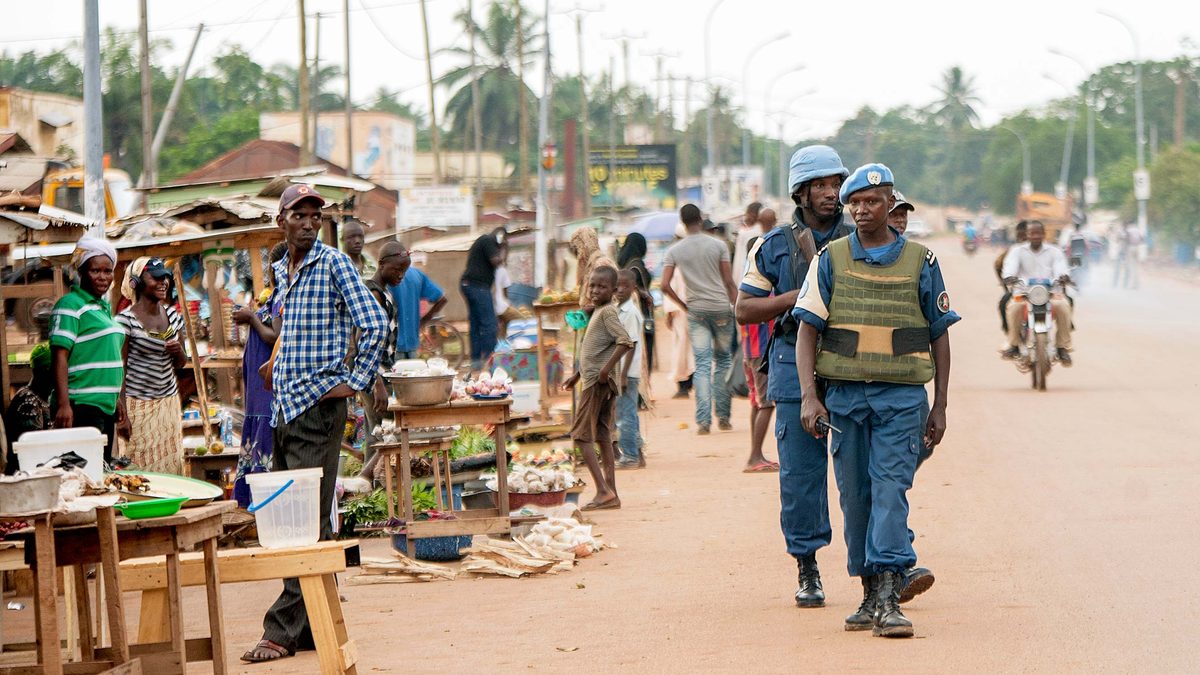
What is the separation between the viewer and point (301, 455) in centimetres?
610

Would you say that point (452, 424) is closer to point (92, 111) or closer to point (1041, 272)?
point (92, 111)

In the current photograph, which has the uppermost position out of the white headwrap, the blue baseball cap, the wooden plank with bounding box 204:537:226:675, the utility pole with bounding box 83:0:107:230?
the utility pole with bounding box 83:0:107:230

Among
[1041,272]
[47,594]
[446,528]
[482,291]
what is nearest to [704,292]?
[482,291]

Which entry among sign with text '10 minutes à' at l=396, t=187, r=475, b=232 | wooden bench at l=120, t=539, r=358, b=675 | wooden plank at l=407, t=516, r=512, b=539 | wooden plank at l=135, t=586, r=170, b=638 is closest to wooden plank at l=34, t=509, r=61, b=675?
wooden bench at l=120, t=539, r=358, b=675

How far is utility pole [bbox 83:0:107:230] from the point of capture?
11.4 m

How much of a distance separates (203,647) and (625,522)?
4417mm

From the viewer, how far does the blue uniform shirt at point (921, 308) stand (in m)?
5.86

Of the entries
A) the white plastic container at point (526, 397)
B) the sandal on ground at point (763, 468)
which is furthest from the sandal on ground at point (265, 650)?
the white plastic container at point (526, 397)

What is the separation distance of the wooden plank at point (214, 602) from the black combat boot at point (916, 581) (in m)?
2.88

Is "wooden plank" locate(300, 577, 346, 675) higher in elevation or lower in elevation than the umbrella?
lower

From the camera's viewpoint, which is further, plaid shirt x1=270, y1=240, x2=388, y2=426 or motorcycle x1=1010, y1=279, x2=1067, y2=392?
motorcycle x1=1010, y1=279, x2=1067, y2=392

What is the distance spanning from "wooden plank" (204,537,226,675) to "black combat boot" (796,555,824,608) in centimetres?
274

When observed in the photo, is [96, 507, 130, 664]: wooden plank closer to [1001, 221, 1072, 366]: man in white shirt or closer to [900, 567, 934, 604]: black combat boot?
[900, 567, 934, 604]: black combat boot

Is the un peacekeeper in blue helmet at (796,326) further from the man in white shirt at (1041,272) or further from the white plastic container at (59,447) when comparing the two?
the man in white shirt at (1041,272)
